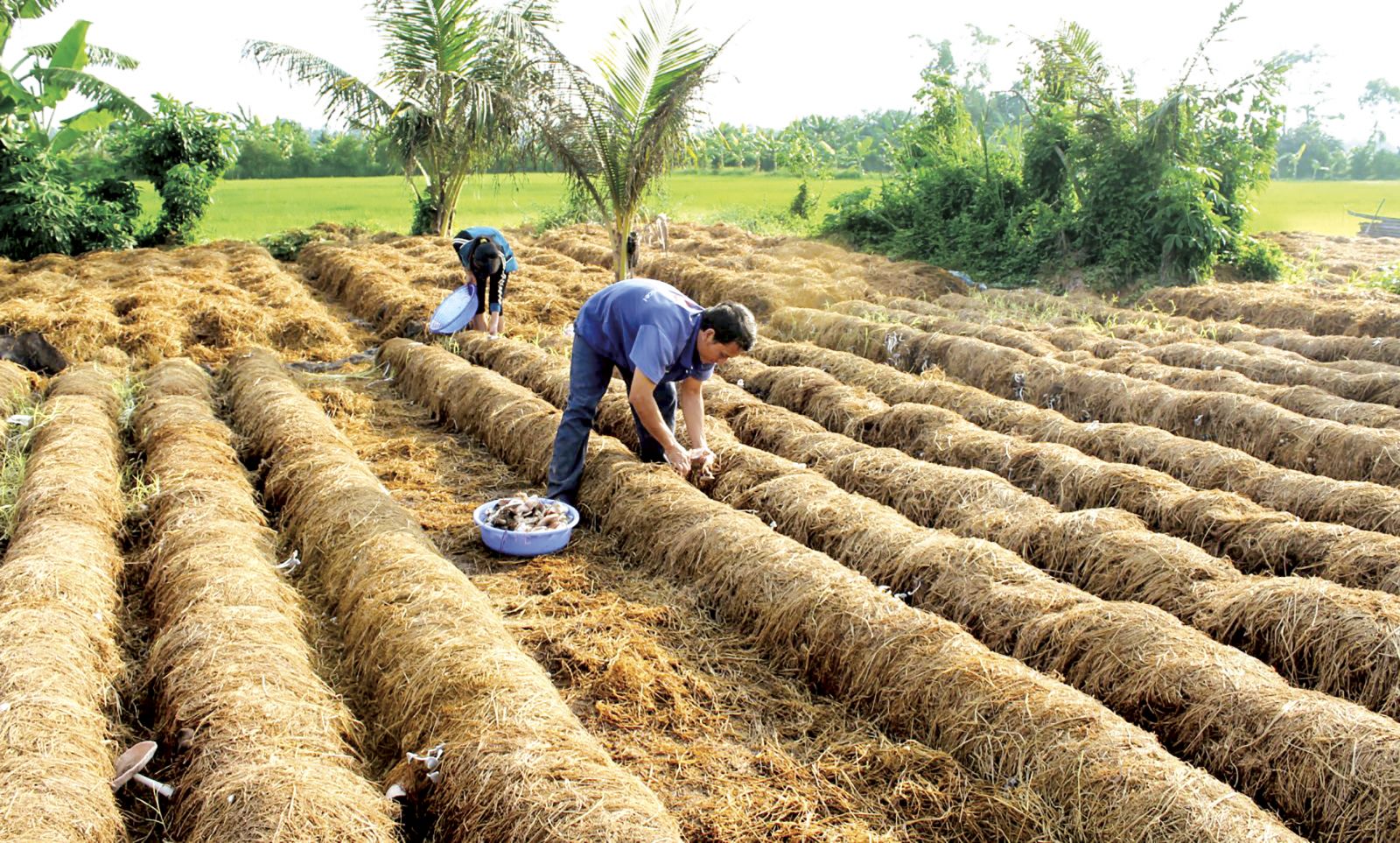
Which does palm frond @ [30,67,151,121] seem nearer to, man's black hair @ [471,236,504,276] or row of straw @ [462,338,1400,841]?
man's black hair @ [471,236,504,276]

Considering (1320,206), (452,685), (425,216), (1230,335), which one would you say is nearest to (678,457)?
(452,685)

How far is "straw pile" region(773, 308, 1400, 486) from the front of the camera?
634 centimetres

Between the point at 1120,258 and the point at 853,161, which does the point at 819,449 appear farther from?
the point at 853,161

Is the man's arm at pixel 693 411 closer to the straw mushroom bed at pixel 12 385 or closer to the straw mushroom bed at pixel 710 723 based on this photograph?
the straw mushroom bed at pixel 710 723

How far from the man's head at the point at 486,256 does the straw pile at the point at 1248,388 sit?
564 centimetres

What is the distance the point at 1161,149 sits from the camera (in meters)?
14.3

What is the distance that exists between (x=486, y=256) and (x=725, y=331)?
5.53 metres

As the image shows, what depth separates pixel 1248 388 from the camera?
769 centimetres

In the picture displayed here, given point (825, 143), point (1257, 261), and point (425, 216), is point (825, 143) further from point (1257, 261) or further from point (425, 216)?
point (1257, 261)

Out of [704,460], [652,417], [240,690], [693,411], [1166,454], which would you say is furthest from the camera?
[1166,454]

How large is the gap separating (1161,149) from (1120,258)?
5.61 feet

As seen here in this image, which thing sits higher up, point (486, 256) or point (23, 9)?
point (23, 9)

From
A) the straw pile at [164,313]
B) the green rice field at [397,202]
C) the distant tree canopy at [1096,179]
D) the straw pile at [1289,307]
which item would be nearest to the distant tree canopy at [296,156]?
the green rice field at [397,202]

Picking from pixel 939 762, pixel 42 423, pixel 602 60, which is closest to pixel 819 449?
pixel 939 762
